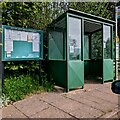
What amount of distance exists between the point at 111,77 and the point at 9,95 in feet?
15.4

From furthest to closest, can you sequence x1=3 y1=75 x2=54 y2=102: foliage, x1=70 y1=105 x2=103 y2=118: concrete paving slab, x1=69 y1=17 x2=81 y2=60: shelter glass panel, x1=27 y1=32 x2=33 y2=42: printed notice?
x1=69 y1=17 x2=81 y2=60: shelter glass panel < x1=27 y1=32 x2=33 y2=42: printed notice < x1=3 y1=75 x2=54 y2=102: foliage < x1=70 y1=105 x2=103 y2=118: concrete paving slab

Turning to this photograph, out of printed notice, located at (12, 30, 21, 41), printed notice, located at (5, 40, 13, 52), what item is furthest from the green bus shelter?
printed notice, located at (5, 40, 13, 52)

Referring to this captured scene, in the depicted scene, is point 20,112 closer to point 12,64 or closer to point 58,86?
point 12,64

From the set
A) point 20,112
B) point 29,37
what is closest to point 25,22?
point 29,37

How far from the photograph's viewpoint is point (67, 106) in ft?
15.6

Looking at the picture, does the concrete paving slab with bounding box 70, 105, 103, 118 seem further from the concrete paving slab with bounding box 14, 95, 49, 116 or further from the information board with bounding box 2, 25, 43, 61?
the information board with bounding box 2, 25, 43, 61

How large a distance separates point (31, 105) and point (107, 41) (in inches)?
189

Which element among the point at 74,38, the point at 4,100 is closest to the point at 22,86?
the point at 4,100

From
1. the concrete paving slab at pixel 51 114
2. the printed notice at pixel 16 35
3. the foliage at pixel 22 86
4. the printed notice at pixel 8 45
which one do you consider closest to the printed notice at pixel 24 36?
the printed notice at pixel 16 35

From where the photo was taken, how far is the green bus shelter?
20.2 feet

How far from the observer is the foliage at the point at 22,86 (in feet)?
17.2

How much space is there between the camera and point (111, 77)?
7973 mm

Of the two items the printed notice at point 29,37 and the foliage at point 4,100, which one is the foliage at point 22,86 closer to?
the foliage at point 4,100

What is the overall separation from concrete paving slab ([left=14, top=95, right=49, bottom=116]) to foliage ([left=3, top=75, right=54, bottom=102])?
0.27 meters
